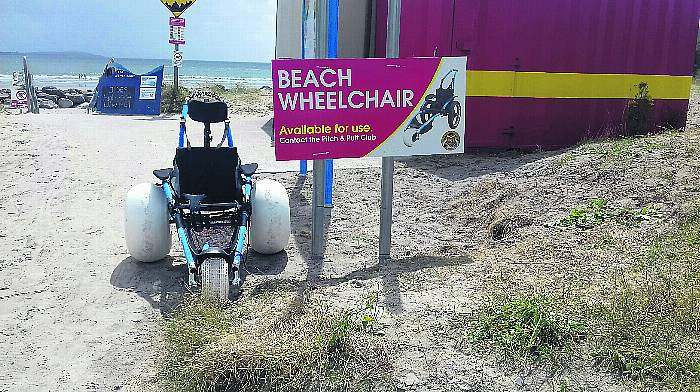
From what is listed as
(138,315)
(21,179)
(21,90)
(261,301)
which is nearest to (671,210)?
(261,301)

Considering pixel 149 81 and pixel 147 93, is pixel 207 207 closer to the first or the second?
pixel 147 93

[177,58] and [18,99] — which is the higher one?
[177,58]

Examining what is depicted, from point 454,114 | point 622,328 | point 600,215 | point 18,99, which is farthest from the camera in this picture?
point 18,99

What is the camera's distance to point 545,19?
10.7 meters

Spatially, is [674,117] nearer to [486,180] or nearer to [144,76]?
[486,180]

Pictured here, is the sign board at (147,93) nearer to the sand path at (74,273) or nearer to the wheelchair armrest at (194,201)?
the sand path at (74,273)

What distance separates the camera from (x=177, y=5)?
19688mm

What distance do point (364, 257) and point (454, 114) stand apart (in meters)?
1.62

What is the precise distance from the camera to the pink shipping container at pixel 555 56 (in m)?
10.5

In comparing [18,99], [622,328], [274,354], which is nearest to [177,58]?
[18,99]

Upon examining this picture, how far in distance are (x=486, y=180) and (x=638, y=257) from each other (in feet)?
12.2

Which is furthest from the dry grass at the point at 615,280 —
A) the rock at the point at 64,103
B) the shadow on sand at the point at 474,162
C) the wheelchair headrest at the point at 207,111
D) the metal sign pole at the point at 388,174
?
the rock at the point at 64,103

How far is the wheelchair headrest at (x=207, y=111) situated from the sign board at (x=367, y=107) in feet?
4.04

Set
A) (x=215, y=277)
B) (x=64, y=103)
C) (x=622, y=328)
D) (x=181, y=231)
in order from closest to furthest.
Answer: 1. (x=622, y=328)
2. (x=215, y=277)
3. (x=181, y=231)
4. (x=64, y=103)
